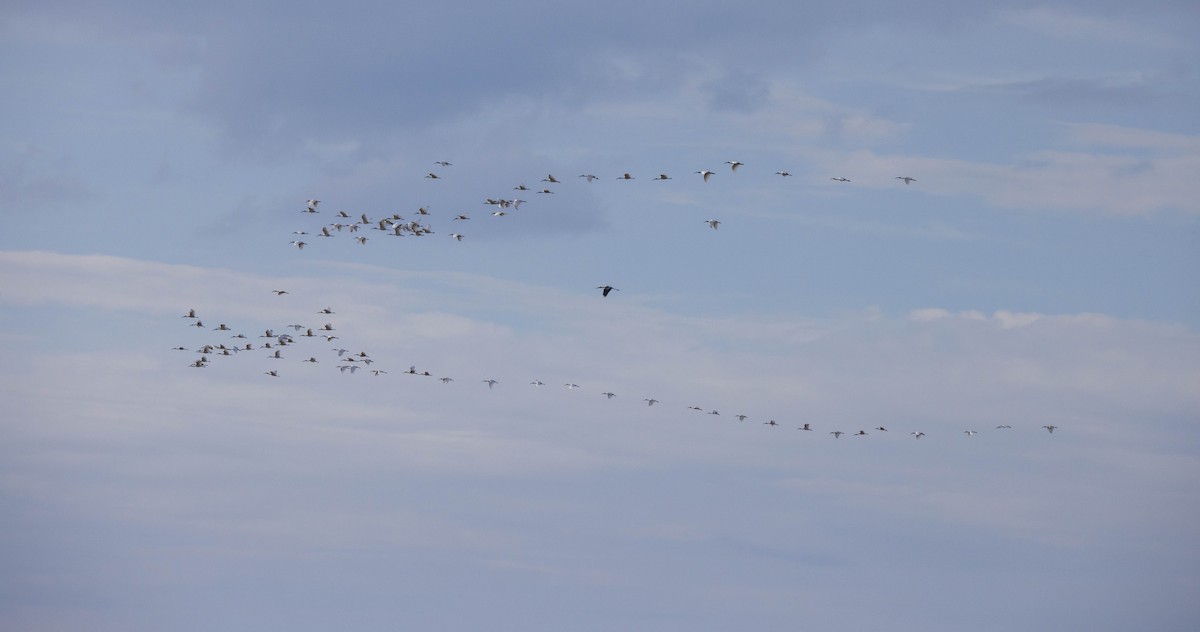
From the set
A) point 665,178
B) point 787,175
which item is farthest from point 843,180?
point 665,178

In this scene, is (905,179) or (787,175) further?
(787,175)

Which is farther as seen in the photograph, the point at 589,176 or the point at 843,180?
the point at 589,176

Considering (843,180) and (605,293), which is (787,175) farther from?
(605,293)

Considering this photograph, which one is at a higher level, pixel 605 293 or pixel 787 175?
pixel 787 175

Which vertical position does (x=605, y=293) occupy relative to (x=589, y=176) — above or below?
below

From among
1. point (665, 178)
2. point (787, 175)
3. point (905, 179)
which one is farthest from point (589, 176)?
point (905, 179)

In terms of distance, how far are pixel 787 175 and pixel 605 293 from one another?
79.8 feet

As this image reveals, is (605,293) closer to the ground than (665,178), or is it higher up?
closer to the ground

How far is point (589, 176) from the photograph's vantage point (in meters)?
194

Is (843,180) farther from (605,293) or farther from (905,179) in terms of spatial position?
(605,293)

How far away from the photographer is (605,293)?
195m

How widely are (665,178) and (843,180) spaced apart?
2038 cm

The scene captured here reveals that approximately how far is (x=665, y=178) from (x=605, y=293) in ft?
47.4

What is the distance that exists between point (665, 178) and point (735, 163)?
11822 millimetres
